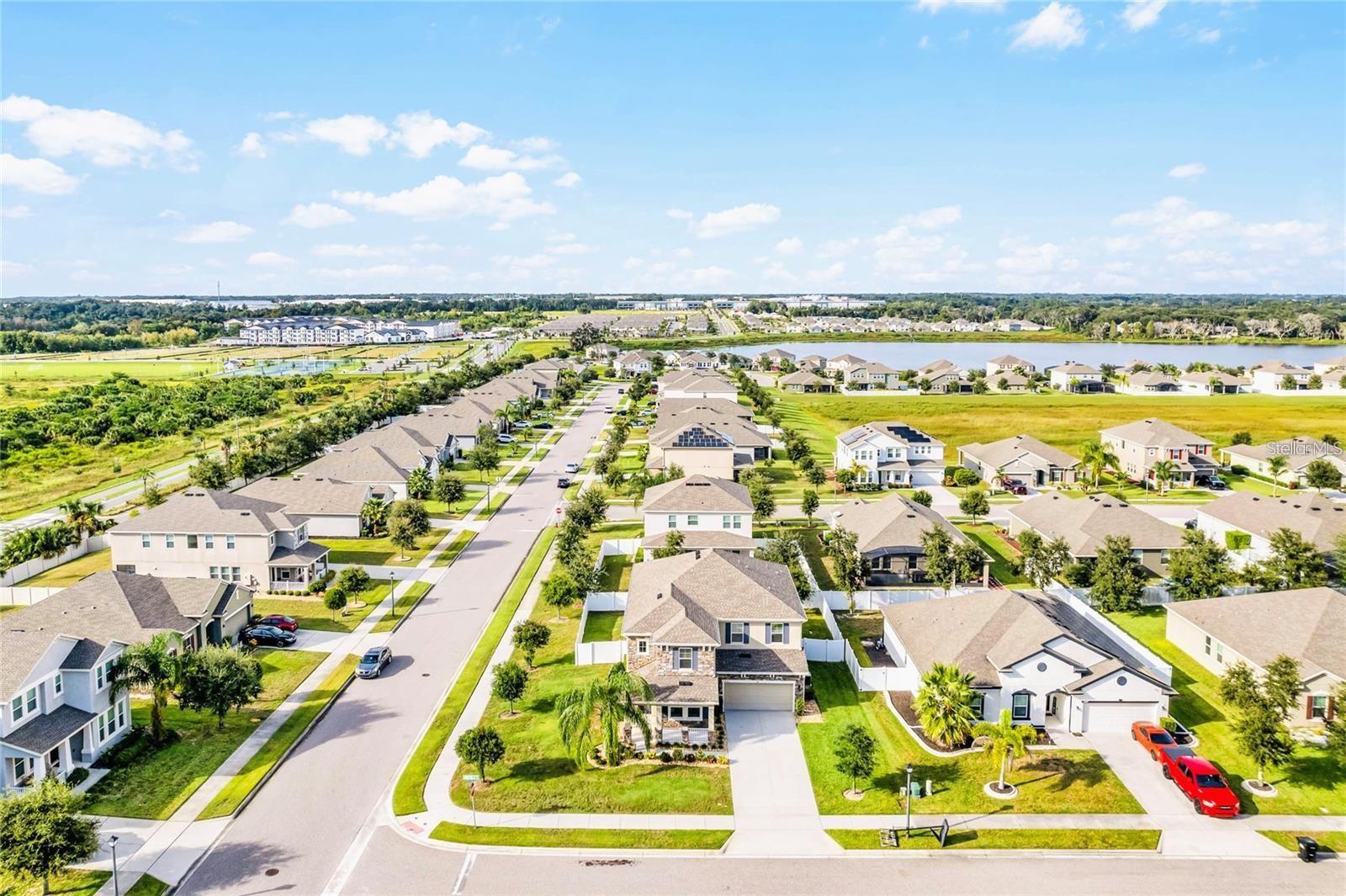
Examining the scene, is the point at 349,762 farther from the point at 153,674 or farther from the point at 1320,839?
the point at 1320,839

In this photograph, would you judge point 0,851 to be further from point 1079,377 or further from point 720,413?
point 1079,377

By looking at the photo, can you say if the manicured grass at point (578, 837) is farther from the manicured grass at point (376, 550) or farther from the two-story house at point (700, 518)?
the manicured grass at point (376, 550)

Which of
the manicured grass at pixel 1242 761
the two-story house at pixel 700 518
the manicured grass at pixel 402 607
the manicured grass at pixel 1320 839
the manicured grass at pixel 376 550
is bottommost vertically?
the manicured grass at pixel 1320 839

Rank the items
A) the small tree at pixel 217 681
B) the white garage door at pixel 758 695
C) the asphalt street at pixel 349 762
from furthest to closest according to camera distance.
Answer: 1. the white garage door at pixel 758 695
2. the small tree at pixel 217 681
3. the asphalt street at pixel 349 762

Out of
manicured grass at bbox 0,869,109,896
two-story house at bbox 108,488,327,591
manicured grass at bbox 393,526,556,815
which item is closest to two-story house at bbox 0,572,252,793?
manicured grass at bbox 0,869,109,896

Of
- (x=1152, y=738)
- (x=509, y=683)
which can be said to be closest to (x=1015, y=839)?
(x=1152, y=738)

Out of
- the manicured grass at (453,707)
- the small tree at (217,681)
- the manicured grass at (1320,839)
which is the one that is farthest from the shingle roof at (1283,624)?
the small tree at (217,681)
